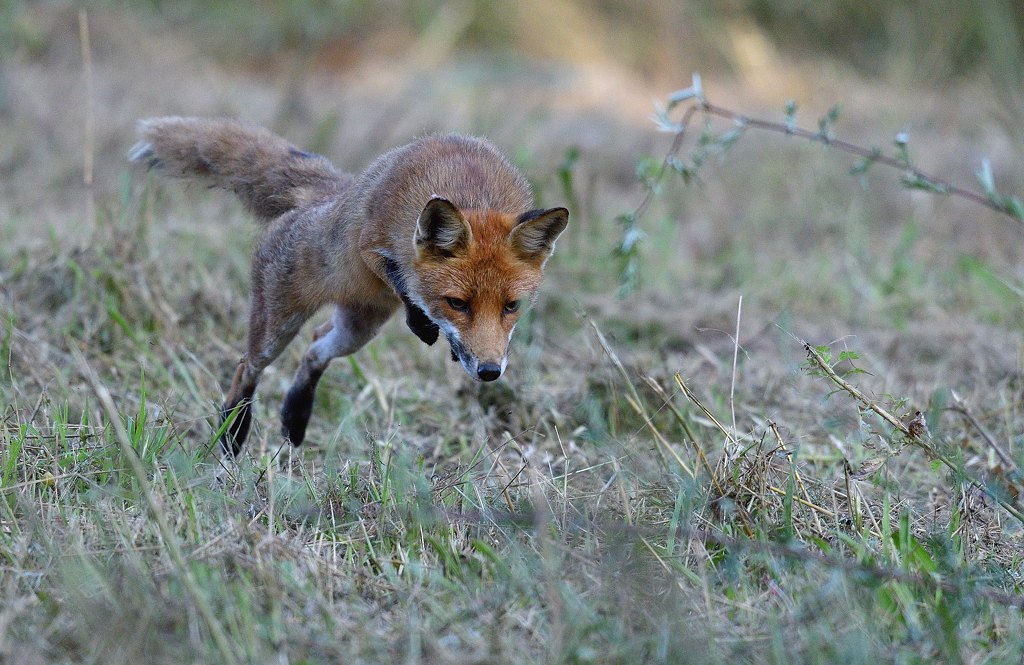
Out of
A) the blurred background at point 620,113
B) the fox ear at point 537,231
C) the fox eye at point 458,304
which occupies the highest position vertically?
the fox ear at point 537,231

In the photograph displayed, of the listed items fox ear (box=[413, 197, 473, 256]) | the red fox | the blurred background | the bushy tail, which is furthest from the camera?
the blurred background

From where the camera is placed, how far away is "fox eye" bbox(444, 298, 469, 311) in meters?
4.54

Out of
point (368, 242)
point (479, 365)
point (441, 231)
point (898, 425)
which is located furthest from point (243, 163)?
point (898, 425)

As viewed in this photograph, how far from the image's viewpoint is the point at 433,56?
14070mm

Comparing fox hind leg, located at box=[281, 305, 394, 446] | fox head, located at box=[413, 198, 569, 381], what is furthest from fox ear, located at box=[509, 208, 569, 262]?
fox hind leg, located at box=[281, 305, 394, 446]

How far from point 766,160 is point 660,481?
25.4 feet

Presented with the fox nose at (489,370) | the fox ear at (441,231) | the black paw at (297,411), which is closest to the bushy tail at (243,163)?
the black paw at (297,411)

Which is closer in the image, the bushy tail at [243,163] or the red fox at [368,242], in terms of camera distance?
the red fox at [368,242]

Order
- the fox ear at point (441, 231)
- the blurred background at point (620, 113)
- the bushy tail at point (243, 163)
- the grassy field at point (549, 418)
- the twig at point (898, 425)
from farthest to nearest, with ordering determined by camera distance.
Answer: the blurred background at point (620, 113) → the bushy tail at point (243, 163) → the fox ear at point (441, 231) → the twig at point (898, 425) → the grassy field at point (549, 418)

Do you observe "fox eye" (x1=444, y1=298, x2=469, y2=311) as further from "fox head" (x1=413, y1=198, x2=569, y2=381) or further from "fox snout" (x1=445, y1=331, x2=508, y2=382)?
"fox snout" (x1=445, y1=331, x2=508, y2=382)

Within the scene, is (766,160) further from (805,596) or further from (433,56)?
(805,596)

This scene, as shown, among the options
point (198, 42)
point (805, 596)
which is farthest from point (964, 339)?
point (198, 42)

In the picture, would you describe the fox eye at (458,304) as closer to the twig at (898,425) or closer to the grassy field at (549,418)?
the grassy field at (549,418)

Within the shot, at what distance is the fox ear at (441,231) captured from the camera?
14.1 feet
